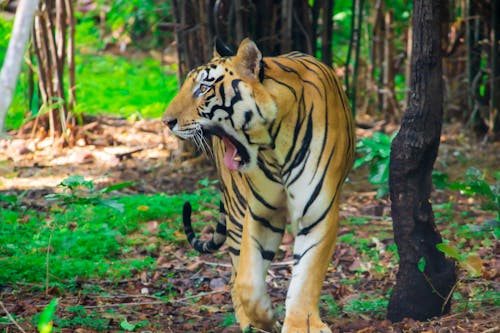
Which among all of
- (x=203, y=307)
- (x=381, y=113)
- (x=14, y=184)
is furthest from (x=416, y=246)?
(x=381, y=113)

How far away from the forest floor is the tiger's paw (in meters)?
0.31

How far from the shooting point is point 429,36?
3.77 metres

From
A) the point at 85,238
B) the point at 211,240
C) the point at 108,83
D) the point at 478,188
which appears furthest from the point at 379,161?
the point at 108,83

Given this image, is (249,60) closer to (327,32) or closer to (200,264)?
(200,264)

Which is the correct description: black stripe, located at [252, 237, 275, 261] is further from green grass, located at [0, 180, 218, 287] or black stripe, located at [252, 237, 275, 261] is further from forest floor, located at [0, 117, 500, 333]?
green grass, located at [0, 180, 218, 287]

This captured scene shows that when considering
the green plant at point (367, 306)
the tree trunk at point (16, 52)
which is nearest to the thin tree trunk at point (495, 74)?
the green plant at point (367, 306)

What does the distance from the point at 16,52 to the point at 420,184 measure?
1962 millimetres

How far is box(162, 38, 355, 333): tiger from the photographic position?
3.65 m

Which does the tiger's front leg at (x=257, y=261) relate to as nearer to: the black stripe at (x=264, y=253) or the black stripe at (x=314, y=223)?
the black stripe at (x=264, y=253)

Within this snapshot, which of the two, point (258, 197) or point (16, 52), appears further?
point (258, 197)

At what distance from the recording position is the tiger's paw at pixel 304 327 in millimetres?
3699

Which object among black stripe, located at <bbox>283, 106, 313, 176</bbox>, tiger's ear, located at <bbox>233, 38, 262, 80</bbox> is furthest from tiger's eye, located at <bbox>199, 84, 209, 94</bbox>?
black stripe, located at <bbox>283, 106, 313, 176</bbox>

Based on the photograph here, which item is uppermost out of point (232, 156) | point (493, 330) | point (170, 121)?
point (170, 121)

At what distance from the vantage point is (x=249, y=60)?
3635mm
